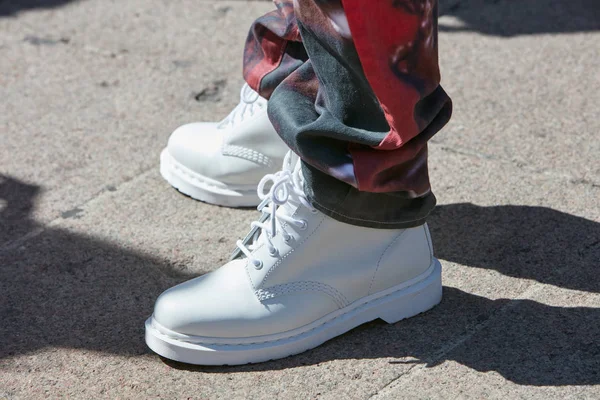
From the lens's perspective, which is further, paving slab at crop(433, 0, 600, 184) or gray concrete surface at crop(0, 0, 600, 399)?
paving slab at crop(433, 0, 600, 184)

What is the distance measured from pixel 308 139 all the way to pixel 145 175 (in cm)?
91

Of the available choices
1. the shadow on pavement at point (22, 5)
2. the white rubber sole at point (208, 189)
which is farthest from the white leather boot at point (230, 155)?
the shadow on pavement at point (22, 5)

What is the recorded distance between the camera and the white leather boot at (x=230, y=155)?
2090 millimetres

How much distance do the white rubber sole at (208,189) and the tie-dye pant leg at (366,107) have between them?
1.78 ft

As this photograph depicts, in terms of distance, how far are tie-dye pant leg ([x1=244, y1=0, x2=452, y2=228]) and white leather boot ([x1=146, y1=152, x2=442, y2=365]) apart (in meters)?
0.05

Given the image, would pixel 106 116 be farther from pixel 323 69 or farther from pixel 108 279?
pixel 323 69

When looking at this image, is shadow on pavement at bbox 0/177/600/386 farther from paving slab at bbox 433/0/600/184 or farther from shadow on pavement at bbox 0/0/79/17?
shadow on pavement at bbox 0/0/79/17

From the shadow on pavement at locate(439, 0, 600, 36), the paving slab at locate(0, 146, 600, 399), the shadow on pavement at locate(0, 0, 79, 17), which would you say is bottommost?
the shadow on pavement at locate(0, 0, 79, 17)

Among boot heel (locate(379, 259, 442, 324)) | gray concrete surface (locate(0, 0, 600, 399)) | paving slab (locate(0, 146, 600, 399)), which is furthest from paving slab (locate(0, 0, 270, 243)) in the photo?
boot heel (locate(379, 259, 442, 324))

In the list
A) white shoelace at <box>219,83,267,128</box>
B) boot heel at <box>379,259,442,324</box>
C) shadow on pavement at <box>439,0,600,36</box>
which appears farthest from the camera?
shadow on pavement at <box>439,0,600,36</box>

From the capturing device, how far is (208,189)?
2.15 meters

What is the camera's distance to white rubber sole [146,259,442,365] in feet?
5.24

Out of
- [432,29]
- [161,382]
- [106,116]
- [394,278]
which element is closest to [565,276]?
[394,278]

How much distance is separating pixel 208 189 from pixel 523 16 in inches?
59.9
